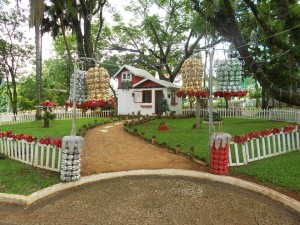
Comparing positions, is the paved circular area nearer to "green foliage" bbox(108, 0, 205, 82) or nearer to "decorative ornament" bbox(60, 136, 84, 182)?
"decorative ornament" bbox(60, 136, 84, 182)

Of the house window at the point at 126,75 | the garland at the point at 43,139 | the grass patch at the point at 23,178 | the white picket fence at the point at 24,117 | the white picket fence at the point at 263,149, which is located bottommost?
the grass patch at the point at 23,178

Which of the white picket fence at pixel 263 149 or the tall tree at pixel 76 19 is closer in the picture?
the white picket fence at pixel 263 149

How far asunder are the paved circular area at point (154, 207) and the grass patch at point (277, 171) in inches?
31.1

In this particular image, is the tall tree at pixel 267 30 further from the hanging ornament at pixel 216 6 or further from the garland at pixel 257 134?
the garland at pixel 257 134

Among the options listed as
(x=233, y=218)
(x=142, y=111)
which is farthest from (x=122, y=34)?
(x=233, y=218)

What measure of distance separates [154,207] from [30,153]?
16.1ft

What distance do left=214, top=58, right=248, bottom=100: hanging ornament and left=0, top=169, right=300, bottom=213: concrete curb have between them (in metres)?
2.26

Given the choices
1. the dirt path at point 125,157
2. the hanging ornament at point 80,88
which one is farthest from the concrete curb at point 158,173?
the hanging ornament at point 80,88

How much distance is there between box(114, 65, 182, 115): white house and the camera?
23.0 m

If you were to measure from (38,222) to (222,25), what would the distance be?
9.36 meters

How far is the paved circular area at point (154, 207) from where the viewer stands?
4512mm

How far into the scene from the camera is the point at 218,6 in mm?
9586

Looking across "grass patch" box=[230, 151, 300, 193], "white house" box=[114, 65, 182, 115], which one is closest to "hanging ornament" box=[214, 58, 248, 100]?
"grass patch" box=[230, 151, 300, 193]

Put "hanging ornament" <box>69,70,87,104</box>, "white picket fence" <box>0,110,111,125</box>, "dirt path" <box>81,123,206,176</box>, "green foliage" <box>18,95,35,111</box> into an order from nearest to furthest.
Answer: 1. "hanging ornament" <box>69,70,87,104</box>
2. "dirt path" <box>81,123,206,176</box>
3. "white picket fence" <box>0,110,111,125</box>
4. "green foliage" <box>18,95,35,111</box>
